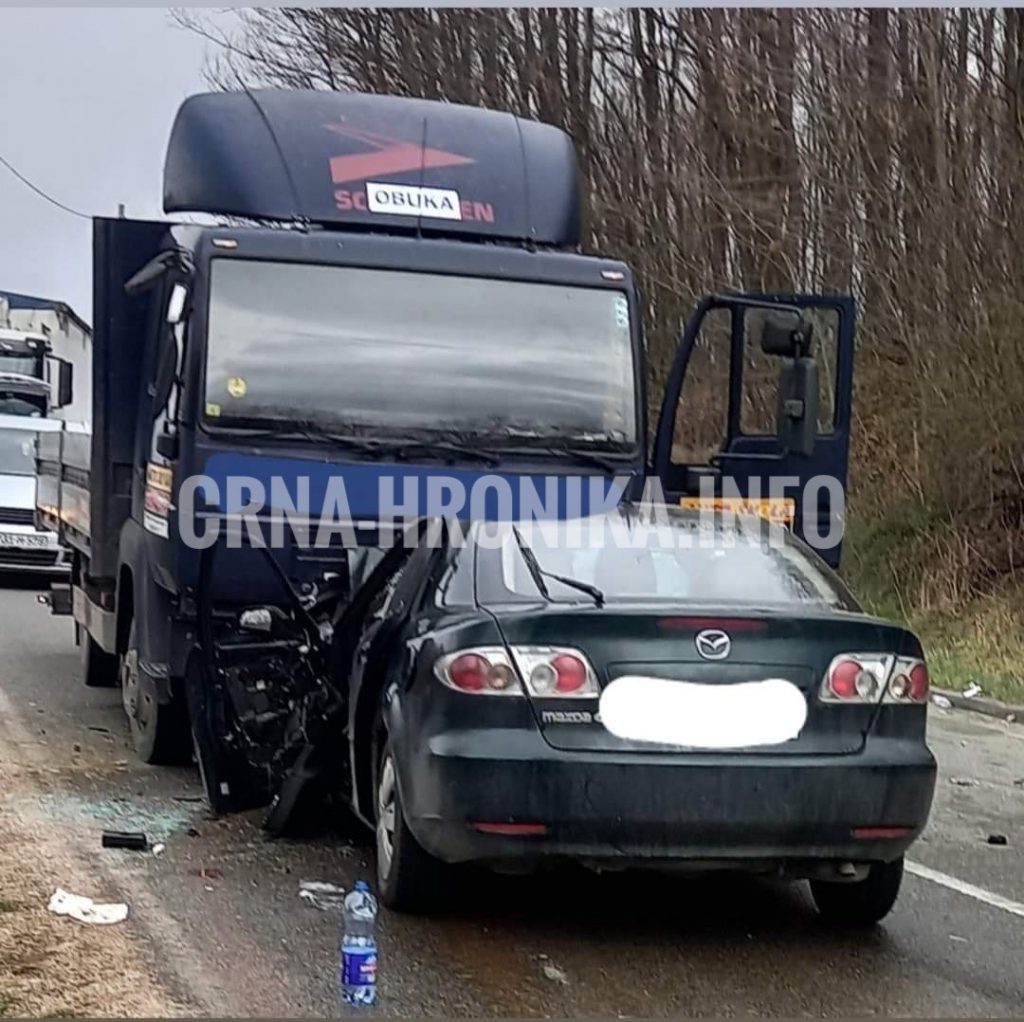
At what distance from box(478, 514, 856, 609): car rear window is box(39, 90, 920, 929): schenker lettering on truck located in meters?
0.04

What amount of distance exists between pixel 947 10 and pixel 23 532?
1244 cm

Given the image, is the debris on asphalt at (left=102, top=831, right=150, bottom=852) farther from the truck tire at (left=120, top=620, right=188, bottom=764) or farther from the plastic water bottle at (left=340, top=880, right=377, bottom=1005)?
the plastic water bottle at (left=340, top=880, right=377, bottom=1005)

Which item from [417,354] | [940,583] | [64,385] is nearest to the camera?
[417,354]

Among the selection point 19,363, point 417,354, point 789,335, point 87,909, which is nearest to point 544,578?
point 87,909

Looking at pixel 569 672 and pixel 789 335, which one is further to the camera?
pixel 789 335

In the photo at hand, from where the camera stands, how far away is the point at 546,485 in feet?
26.1

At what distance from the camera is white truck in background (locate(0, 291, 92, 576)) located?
20.1 m

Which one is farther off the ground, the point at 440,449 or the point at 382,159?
the point at 382,159

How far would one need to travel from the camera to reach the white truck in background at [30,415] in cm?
2011

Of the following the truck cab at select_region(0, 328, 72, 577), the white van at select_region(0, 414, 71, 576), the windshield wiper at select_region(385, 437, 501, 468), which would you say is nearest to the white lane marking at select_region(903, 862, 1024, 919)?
the windshield wiper at select_region(385, 437, 501, 468)

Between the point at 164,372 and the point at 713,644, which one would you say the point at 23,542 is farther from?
the point at 713,644

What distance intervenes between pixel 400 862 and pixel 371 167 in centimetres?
441

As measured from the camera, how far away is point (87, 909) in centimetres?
579

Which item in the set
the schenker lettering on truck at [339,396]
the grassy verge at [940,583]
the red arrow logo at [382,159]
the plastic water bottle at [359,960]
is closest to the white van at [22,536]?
the grassy verge at [940,583]
